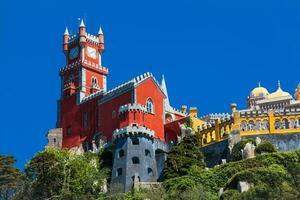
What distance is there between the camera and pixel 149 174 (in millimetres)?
67562

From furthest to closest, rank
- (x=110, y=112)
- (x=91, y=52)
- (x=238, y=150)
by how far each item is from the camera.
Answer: (x=91, y=52)
(x=110, y=112)
(x=238, y=150)

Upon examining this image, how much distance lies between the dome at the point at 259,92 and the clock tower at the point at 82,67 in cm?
2334

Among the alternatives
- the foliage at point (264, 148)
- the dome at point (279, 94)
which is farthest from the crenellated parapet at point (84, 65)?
the foliage at point (264, 148)

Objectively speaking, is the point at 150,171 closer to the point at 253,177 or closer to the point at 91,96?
the point at 91,96

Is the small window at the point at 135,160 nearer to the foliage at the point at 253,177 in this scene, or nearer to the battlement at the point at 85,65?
the foliage at the point at 253,177

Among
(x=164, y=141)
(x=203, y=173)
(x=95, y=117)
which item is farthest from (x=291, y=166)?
(x=95, y=117)

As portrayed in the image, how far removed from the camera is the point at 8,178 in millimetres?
66312

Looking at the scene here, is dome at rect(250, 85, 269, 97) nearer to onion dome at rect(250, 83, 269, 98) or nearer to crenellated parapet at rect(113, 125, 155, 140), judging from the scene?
onion dome at rect(250, 83, 269, 98)

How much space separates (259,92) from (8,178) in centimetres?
4255

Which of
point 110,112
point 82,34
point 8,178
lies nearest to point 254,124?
point 110,112

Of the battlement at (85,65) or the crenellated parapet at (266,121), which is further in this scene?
the battlement at (85,65)

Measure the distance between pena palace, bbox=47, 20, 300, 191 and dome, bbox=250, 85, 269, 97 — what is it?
525 cm

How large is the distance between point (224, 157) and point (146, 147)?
7.35m

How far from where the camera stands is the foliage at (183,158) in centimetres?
6462
